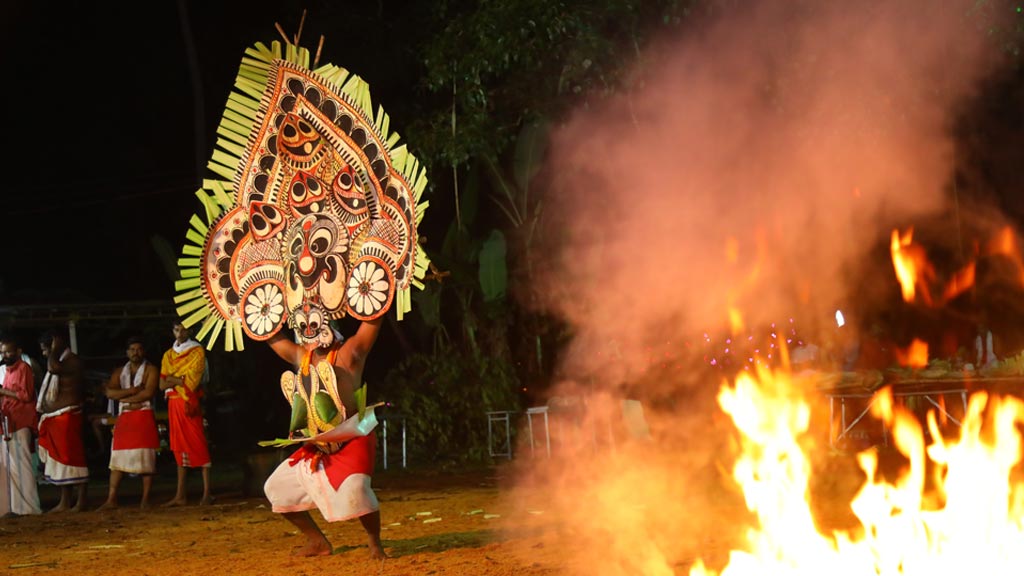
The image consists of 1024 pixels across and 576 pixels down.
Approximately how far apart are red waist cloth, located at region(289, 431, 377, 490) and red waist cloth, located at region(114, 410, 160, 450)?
4.94m

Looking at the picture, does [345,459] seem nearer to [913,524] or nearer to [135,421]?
[913,524]

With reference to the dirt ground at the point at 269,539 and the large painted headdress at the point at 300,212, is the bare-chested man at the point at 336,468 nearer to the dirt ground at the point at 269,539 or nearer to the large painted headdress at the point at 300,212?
the large painted headdress at the point at 300,212

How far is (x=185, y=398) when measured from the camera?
11203 mm

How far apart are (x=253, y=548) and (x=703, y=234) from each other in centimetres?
414

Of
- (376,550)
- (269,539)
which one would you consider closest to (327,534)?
(269,539)

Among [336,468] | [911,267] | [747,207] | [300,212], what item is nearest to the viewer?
[336,468]

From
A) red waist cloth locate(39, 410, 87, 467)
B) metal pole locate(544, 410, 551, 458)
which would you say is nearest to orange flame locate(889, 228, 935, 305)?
metal pole locate(544, 410, 551, 458)

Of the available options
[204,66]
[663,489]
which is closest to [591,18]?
[663,489]

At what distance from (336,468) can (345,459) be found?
74mm

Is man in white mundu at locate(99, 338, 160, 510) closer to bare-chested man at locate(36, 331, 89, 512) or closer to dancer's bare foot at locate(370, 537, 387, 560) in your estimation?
bare-chested man at locate(36, 331, 89, 512)

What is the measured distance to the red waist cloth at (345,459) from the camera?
6.88 meters

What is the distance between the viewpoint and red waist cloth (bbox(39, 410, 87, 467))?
11.4 metres

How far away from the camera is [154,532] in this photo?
9.35 meters

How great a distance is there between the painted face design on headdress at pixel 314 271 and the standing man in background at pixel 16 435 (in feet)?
17.1
